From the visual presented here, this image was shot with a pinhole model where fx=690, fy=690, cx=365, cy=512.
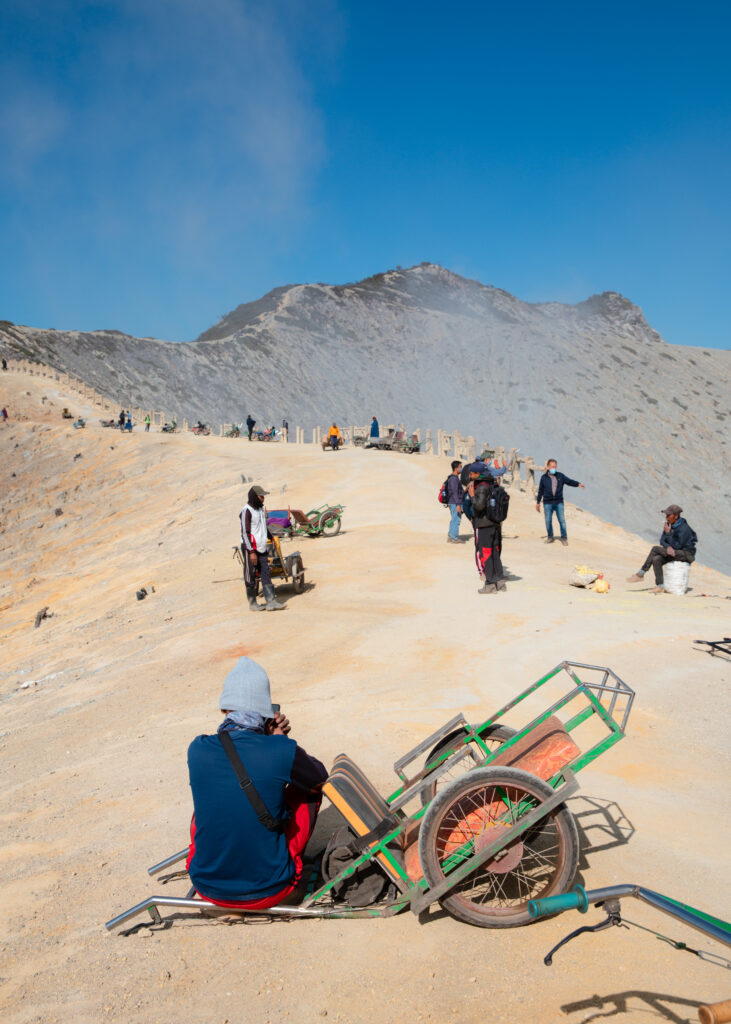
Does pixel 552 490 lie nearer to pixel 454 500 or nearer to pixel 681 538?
pixel 454 500

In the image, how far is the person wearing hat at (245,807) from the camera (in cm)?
303

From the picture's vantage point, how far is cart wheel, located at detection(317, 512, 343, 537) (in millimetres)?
14566

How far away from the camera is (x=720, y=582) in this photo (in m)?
13.8

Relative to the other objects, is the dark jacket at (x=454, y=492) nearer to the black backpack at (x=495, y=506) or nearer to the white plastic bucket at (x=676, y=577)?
the black backpack at (x=495, y=506)

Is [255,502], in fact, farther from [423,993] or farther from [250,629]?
[423,993]

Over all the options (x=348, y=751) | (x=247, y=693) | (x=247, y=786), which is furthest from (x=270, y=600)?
(x=247, y=786)

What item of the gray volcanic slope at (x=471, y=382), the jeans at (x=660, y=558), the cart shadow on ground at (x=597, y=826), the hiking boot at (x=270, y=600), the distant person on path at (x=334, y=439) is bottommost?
the hiking boot at (x=270, y=600)

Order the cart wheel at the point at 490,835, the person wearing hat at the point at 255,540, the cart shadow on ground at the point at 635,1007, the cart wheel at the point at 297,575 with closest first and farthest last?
the cart shadow on ground at the point at 635,1007 < the cart wheel at the point at 490,835 < the person wearing hat at the point at 255,540 < the cart wheel at the point at 297,575

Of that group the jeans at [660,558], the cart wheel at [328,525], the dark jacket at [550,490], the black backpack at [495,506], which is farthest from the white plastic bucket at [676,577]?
the cart wheel at [328,525]

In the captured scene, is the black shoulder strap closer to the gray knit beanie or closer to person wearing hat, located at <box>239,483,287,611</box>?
the gray knit beanie

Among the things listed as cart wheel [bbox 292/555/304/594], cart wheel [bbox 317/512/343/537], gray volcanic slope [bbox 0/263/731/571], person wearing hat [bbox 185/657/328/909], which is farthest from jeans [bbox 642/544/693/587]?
gray volcanic slope [bbox 0/263/731/571]

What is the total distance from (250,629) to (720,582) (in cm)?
988

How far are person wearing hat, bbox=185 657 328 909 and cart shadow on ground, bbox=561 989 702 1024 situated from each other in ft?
4.27

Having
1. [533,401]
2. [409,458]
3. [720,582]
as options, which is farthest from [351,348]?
[720,582]
